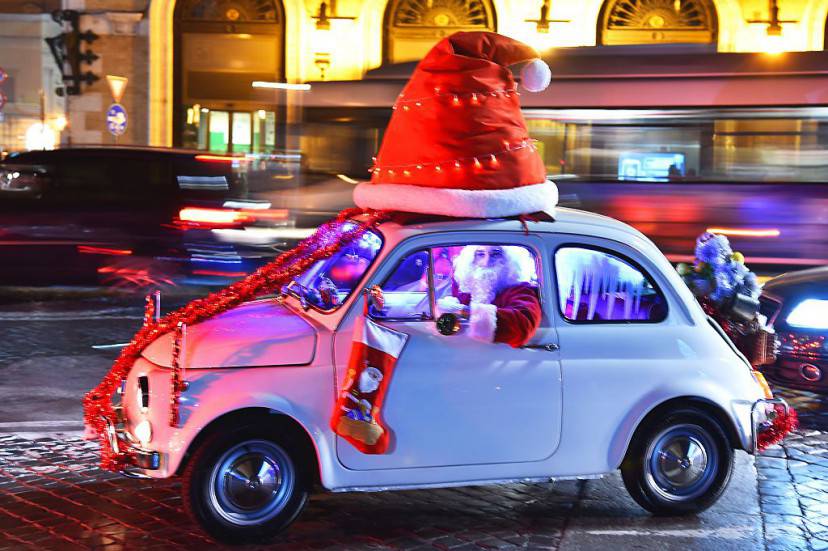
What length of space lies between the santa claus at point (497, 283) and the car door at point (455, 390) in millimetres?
75

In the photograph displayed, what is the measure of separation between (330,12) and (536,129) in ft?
36.3

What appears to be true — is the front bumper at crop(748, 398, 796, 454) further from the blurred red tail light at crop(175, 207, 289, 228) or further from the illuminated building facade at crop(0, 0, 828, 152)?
the illuminated building facade at crop(0, 0, 828, 152)

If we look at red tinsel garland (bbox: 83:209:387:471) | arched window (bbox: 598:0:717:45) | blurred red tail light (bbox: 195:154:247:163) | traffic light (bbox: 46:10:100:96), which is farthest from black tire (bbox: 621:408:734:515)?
traffic light (bbox: 46:10:100:96)

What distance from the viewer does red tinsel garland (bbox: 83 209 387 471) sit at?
5359 mm

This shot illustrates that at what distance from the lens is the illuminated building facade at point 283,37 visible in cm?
2558

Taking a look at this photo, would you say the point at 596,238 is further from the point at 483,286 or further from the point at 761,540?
the point at 761,540

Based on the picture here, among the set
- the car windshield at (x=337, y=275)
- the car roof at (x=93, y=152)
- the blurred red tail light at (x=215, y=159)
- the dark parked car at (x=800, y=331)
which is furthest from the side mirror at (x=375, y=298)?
the car roof at (x=93, y=152)

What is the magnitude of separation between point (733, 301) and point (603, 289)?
3.36 feet

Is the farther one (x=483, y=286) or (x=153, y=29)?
(x=153, y=29)

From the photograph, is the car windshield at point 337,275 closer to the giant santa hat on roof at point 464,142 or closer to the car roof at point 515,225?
the car roof at point 515,225

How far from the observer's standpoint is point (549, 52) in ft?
57.3

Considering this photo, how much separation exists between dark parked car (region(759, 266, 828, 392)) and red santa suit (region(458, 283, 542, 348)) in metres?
3.65

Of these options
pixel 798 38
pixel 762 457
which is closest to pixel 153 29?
pixel 798 38

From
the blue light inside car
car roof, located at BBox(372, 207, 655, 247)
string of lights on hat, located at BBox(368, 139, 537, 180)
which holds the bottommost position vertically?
the blue light inside car
